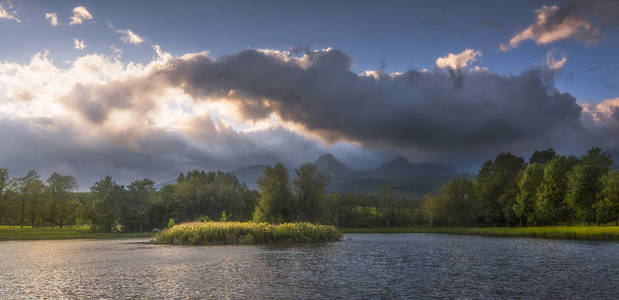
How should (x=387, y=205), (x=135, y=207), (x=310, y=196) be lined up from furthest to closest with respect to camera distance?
(x=387, y=205) → (x=135, y=207) → (x=310, y=196)

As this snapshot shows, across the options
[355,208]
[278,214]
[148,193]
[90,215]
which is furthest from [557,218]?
[90,215]

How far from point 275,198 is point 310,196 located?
33.2 feet

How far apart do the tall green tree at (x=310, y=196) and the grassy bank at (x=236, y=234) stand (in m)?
37.5

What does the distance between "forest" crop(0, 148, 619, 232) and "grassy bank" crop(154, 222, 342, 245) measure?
2446cm

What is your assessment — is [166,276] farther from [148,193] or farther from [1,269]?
[148,193]

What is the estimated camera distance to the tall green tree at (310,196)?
10162 centimetres

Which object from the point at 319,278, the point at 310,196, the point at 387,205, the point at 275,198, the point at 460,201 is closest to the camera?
the point at 319,278

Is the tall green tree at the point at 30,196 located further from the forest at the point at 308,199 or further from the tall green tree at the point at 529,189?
the tall green tree at the point at 529,189

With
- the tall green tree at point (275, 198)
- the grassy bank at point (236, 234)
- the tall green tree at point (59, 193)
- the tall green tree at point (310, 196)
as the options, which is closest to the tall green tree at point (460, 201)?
the tall green tree at point (310, 196)

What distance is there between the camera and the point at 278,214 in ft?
319

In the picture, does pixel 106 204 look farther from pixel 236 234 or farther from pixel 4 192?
pixel 236 234

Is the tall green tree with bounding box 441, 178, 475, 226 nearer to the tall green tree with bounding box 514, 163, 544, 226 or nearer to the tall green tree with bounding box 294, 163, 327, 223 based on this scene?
the tall green tree with bounding box 514, 163, 544, 226

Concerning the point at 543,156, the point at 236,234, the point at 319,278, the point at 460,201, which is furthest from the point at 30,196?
the point at 543,156

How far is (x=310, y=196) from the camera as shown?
10169cm
